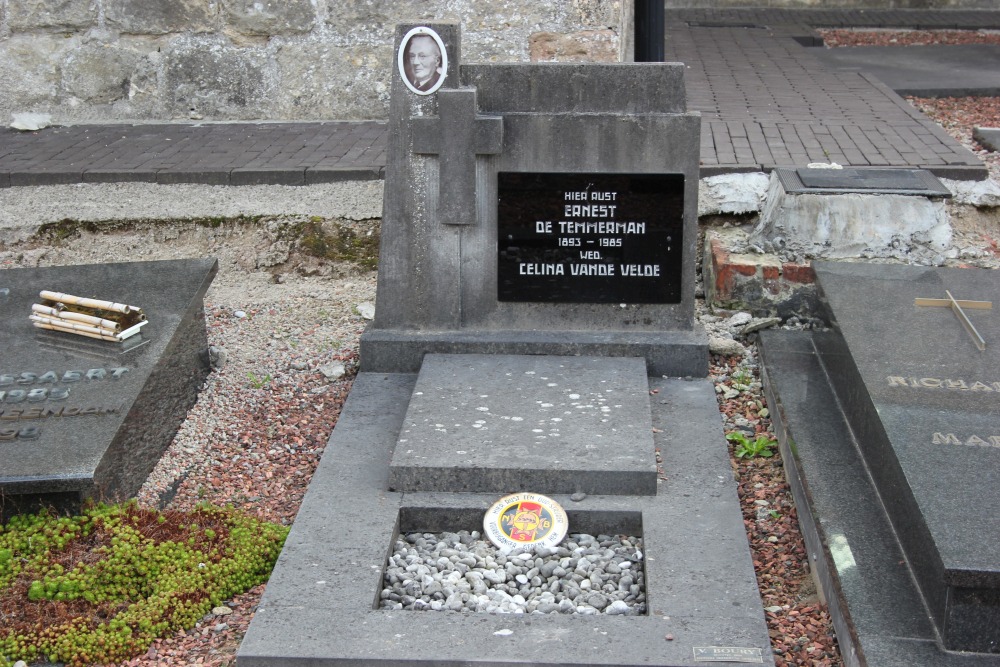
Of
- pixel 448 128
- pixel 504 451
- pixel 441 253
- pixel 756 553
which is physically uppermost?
pixel 448 128

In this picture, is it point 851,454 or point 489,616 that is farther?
point 851,454

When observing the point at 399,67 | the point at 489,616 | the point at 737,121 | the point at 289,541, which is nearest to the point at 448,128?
the point at 399,67

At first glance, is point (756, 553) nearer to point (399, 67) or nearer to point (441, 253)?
point (441, 253)

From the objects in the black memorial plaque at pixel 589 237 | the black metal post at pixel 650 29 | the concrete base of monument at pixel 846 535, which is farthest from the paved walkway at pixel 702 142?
the concrete base of monument at pixel 846 535

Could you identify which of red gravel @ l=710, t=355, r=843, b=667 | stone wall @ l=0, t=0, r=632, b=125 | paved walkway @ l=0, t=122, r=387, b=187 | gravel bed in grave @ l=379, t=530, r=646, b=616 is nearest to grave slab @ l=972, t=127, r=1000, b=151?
stone wall @ l=0, t=0, r=632, b=125

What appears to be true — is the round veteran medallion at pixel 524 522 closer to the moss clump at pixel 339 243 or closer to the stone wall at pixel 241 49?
the moss clump at pixel 339 243

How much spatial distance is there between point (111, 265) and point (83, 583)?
6.51 ft

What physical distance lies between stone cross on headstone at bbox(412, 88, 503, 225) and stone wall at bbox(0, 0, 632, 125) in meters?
2.90

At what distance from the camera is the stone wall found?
23.5ft

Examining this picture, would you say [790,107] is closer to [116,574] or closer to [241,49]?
[241,49]

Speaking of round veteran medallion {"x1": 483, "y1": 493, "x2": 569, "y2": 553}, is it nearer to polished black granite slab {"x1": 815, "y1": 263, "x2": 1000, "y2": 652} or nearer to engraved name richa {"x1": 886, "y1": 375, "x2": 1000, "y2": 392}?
polished black granite slab {"x1": 815, "y1": 263, "x2": 1000, "y2": 652}

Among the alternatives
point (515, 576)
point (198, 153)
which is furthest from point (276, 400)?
point (198, 153)

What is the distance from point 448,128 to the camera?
14.7 ft

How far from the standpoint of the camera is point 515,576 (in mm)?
3375
